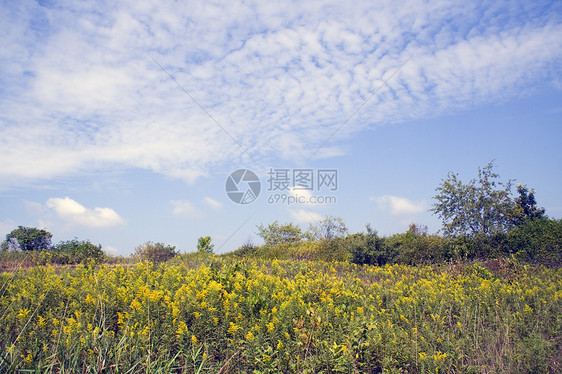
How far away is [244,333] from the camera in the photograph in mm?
3680

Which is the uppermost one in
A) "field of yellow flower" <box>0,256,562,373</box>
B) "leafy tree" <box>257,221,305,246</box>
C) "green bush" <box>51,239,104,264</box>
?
"leafy tree" <box>257,221,305,246</box>

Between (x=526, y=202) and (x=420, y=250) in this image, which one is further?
(x=526, y=202)

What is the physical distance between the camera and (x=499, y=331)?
4504 mm

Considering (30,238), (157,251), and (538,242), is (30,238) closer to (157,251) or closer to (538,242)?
(157,251)

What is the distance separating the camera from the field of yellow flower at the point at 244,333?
3.43 m

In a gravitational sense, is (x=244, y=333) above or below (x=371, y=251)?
below

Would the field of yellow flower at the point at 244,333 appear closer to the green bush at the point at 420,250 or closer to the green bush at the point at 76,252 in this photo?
the green bush at the point at 420,250

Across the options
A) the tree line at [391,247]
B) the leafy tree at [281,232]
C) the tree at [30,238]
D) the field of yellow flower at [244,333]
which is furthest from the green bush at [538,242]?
the leafy tree at [281,232]

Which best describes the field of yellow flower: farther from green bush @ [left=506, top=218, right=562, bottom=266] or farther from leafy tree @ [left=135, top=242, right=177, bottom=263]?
leafy tree @ [left=135, top=242, right=177, bottom=263]

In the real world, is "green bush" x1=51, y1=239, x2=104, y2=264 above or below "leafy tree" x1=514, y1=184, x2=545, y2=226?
below

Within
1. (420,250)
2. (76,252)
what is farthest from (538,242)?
(76,252)

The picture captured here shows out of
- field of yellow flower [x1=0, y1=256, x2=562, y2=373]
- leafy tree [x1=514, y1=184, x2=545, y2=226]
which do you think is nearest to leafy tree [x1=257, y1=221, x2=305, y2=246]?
leafy tree [x1=514, y1=184, x2=545, y2=226]

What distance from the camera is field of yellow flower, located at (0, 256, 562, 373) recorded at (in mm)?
3426

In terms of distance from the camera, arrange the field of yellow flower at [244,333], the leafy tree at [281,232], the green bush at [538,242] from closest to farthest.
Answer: the field of yellow flower at [244,333] → the green bush at [538,242] → the leafy tree at [281,232]
